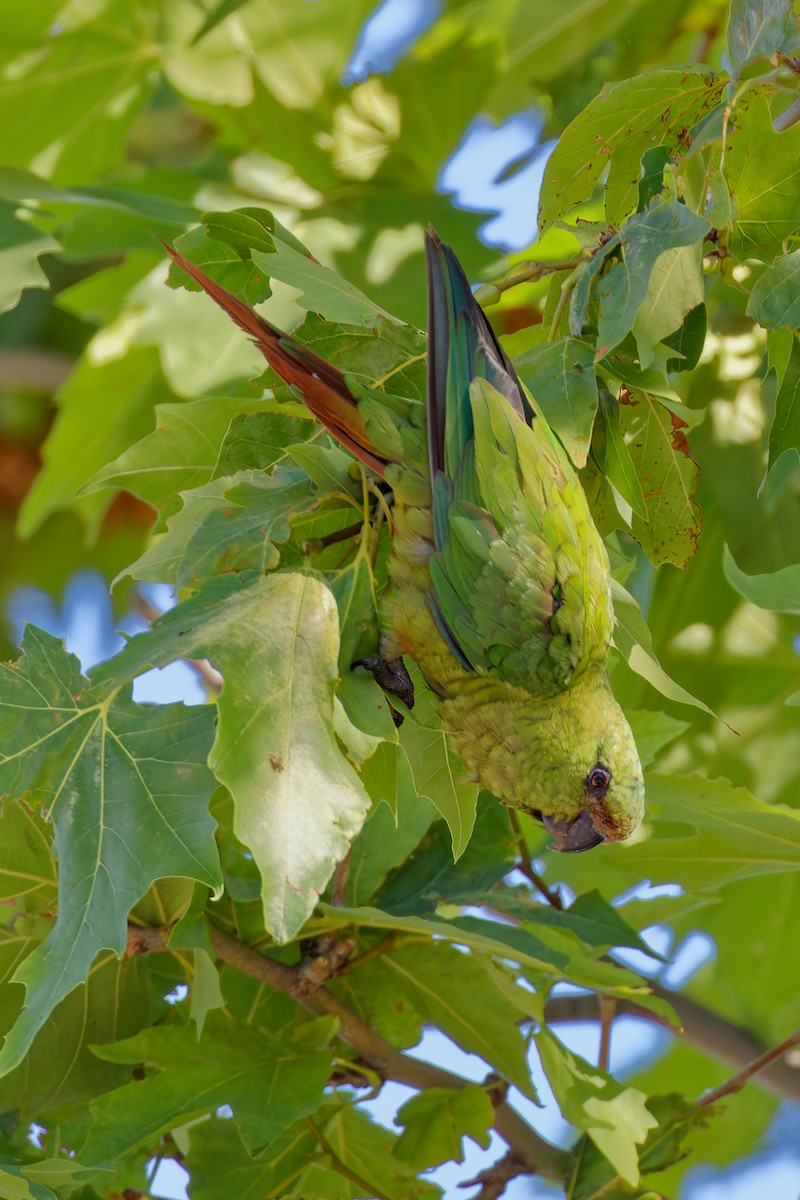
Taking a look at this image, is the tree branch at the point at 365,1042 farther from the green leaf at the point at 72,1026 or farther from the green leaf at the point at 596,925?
the green leaf at the point at 596,925

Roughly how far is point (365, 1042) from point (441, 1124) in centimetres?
17

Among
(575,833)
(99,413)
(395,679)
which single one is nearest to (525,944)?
(575,833)

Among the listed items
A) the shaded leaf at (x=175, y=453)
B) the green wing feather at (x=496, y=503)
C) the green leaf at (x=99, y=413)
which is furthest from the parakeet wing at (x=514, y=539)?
the green leaf at (x=99, y=413)

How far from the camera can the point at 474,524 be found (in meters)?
1.58

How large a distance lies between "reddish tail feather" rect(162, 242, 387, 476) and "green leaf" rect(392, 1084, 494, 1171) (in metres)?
0.98

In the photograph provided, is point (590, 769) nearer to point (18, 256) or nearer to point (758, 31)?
point (758, 31)

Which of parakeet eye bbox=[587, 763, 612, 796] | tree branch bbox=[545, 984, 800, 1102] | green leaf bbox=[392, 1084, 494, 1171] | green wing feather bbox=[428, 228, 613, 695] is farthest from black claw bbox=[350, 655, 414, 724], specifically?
tree branch bbox=[545, 984, 800, 1102]

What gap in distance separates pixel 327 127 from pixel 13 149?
0.91 metres

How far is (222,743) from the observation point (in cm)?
126

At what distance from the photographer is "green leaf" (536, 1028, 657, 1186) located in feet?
5.83

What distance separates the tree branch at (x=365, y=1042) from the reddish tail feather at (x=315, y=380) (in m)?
0.73

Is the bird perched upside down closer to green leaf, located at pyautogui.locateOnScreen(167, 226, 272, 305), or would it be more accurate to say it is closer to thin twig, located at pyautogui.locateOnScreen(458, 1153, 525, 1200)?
green leaf, located at pyautogui.locateOnScreen(167, 226, 272, 305)

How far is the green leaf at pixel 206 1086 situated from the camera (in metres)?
1.66

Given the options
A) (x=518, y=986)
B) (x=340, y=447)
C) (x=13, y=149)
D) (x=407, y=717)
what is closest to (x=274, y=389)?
(x=340, y=447)
